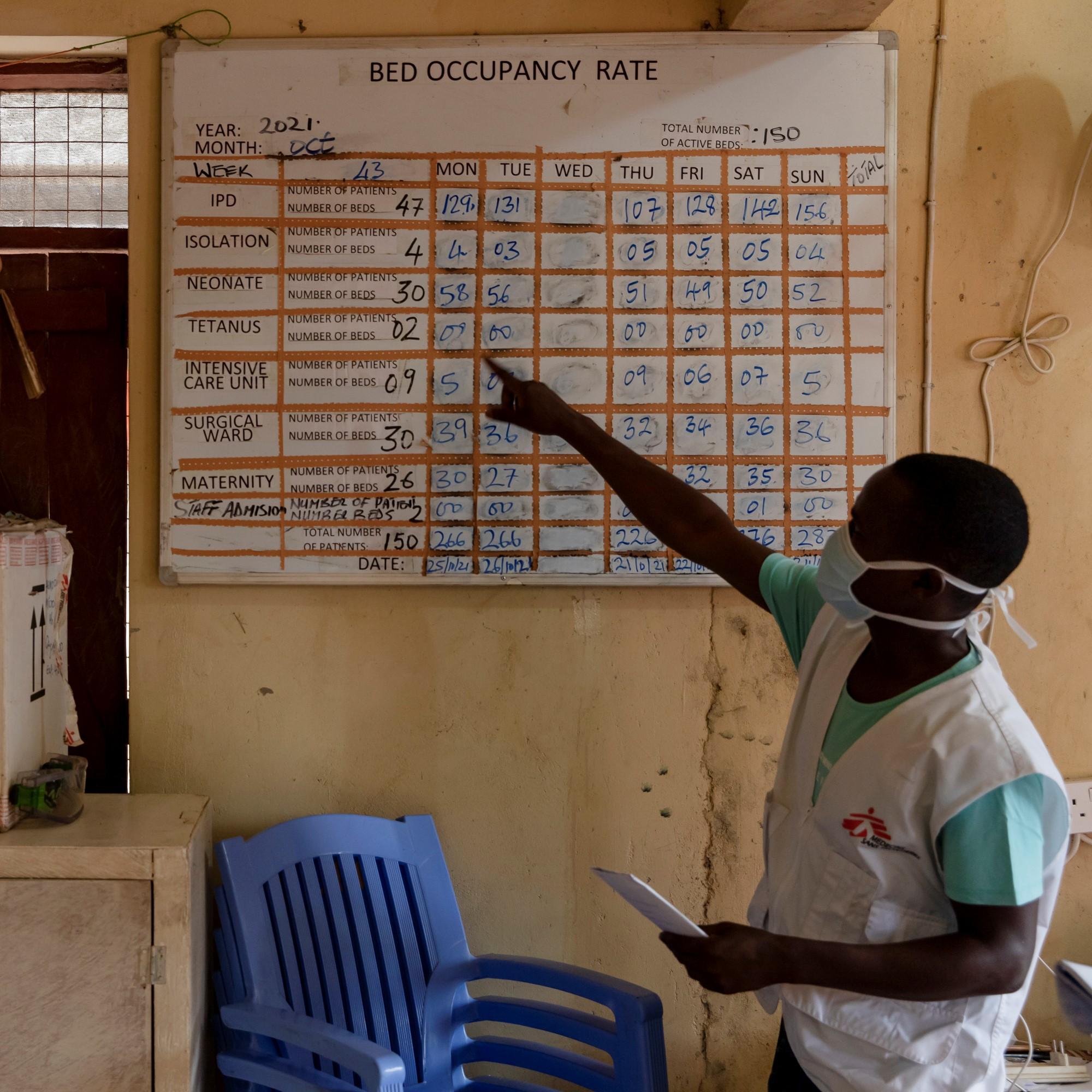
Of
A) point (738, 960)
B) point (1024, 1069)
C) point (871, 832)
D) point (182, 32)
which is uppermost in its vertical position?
point (182, 32)

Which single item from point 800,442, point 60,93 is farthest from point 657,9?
point 60,93

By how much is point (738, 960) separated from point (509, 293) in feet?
4.65

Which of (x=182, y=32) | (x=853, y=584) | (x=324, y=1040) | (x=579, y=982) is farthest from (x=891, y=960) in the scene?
(x=182, y=32)

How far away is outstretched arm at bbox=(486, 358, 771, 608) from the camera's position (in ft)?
5.16

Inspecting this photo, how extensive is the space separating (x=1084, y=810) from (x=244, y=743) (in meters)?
1.91

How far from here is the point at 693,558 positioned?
5.31 ft

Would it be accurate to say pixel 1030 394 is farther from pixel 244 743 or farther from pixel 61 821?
pixel 61 821

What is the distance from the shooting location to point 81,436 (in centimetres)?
213

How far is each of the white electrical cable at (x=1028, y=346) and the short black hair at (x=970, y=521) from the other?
1031 millimetres

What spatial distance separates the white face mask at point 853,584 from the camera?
115 centimetres

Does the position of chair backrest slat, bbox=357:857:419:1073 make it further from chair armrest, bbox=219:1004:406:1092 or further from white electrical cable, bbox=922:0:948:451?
white electrical cable, bbox=922:0:948:451

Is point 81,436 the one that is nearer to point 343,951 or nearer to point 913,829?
point 343,951

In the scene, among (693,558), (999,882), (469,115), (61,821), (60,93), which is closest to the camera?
(999,882)

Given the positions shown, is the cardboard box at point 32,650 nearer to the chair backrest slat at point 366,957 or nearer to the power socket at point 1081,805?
the chair backrest slat at point 366,957
